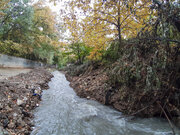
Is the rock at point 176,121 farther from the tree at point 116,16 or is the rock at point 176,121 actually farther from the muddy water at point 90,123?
the tree at point 116,16

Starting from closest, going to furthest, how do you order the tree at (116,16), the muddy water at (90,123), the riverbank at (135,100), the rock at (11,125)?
the rock at (11,125) < the muddy water at (90,123) < the riverbank at (135,100) < the tree at (116,16)

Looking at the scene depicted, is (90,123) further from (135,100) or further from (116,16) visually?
(116,16)

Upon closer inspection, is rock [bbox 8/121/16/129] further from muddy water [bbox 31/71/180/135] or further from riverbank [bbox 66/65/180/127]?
riverbank [bbox 66/65/180/127]

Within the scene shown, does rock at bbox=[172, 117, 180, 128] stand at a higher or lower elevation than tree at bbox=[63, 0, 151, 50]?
lower

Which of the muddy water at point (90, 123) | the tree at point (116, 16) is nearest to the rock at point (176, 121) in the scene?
the muddy water at point (90, 123)

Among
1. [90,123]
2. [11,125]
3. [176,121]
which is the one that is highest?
[11,125]

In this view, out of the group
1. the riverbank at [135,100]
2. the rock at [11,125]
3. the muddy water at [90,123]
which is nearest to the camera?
the rock at [11,125]

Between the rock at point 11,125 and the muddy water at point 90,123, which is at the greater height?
the rock at point 11,125

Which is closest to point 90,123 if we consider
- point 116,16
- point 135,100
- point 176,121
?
point 135,100

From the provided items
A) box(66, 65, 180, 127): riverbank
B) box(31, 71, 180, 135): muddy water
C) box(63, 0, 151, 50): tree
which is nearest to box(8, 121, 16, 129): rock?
box(31, 71, 180, 135): muddy water

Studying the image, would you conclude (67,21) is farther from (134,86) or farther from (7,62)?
(7,62)

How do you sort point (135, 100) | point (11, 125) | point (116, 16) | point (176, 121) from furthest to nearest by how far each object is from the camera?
point (116, 16) → point (135, 100) → point (176, 121) → point (11, 125)

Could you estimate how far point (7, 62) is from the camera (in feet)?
36.1

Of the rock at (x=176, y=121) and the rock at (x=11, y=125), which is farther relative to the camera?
the rock at (x=176, y=121)
